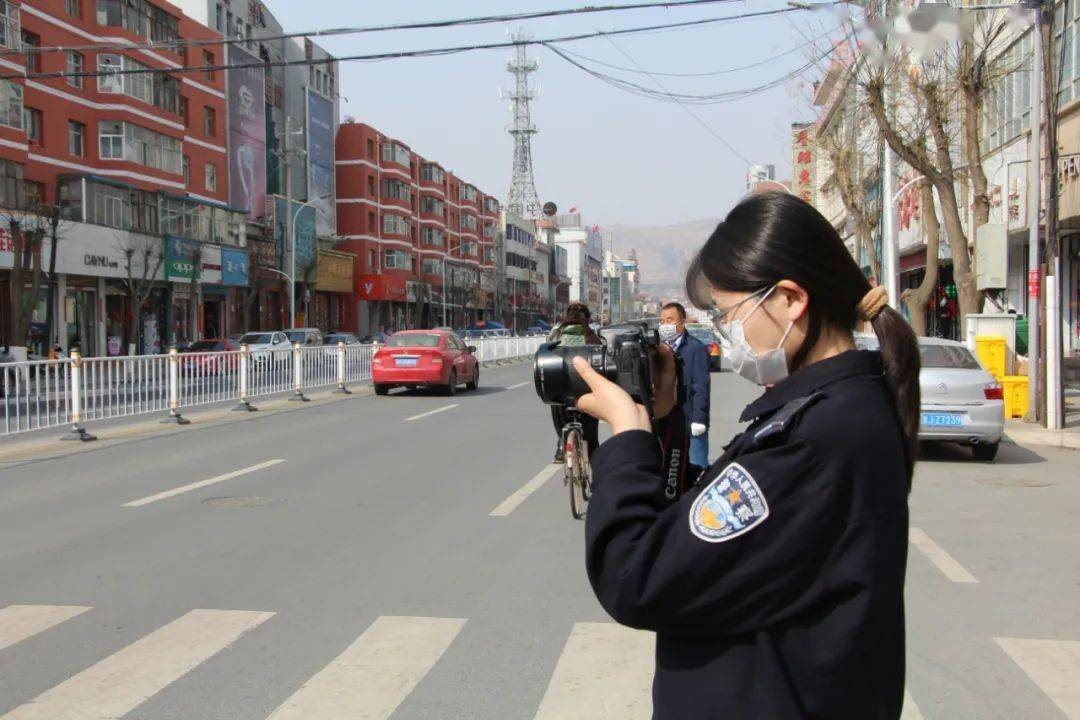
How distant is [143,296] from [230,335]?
11.6m

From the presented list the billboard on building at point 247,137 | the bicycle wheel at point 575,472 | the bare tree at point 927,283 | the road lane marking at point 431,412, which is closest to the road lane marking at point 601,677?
the bicycle wheel at point 575,472

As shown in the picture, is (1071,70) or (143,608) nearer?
(143,608)

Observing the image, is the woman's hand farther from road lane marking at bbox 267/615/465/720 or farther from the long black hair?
road lane marking at bbox 267/615/465/720

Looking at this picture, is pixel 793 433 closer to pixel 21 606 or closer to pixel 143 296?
pixel 21 606

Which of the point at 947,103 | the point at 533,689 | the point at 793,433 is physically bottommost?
the point at 533,689

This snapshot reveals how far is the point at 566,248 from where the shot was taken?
6250 inches

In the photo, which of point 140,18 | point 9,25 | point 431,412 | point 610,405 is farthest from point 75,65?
point 610,405

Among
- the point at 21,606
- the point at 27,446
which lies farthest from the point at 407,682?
the point at 27,446

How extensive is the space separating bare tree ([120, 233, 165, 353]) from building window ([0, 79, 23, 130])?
612 centimetres

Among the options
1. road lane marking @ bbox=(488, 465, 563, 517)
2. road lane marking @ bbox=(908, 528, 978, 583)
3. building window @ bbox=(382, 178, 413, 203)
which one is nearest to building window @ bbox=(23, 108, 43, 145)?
road lane marking @ bbox=(488, 465, 563, 517)

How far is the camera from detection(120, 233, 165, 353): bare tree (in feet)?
125

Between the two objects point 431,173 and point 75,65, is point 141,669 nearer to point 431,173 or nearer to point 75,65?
point 75,65

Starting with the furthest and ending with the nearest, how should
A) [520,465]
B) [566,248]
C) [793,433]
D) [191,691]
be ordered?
[566,248]
[520,465]
[191,691]
[793,433]

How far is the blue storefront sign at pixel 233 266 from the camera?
48375 millimetres
